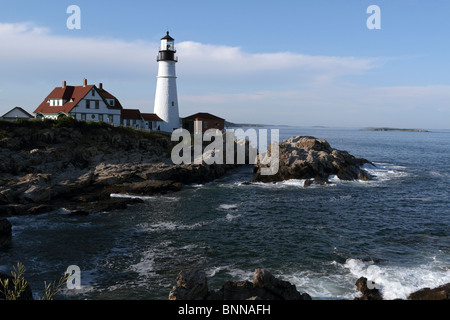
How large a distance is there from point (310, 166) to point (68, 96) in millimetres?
41386

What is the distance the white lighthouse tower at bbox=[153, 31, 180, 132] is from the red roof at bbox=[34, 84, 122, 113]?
764cm

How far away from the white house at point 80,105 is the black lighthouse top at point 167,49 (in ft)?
38.4

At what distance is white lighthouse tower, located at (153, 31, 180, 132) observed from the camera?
61750 mm

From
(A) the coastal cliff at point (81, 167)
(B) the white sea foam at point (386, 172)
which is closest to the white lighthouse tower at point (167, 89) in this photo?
(A) the coastal cliff at point (81, 167)

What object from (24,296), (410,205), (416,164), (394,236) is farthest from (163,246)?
(416,164)

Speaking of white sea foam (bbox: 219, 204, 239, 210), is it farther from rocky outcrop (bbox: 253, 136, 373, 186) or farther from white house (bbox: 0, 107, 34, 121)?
white house (bbox: 0, 107, 34, 121)

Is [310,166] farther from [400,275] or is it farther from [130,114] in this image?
[130,114]

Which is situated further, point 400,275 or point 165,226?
point 165,226

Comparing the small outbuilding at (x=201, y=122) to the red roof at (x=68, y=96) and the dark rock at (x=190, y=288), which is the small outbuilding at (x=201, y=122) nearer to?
the red roof at (x=68, y=96)

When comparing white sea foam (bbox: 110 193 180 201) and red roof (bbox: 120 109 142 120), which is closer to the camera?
white sea foam (bbox: 110 193 180 201)

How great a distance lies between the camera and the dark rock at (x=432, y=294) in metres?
15.4

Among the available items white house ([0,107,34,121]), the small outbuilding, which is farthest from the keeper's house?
the small outbuilding

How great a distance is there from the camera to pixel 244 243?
2441 cm

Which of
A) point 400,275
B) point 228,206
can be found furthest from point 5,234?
point 400,275
